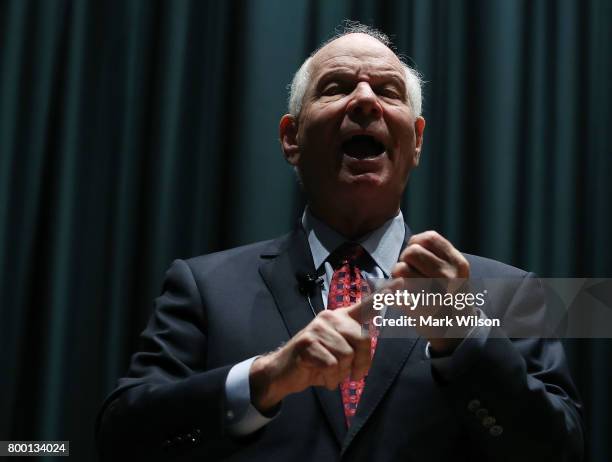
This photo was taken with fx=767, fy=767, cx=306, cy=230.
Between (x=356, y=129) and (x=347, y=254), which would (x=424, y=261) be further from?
(x=356, y=129)

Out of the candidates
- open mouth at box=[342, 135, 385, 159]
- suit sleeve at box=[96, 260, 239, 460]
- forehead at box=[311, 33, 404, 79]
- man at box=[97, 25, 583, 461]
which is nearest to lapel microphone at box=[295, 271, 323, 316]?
man at box=[97, 25, 583, 461]

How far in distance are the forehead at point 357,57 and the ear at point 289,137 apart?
143 mm

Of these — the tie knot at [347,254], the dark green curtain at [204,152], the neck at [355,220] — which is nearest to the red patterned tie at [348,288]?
the tie knot at [347,254]

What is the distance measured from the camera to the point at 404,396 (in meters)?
1.46

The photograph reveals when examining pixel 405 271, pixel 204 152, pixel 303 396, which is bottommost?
pixel 303 396

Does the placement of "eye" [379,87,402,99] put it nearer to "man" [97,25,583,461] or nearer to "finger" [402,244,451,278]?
"man" [97,25,583,461]

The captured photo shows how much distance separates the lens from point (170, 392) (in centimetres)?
139

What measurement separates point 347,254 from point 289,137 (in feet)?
1.46

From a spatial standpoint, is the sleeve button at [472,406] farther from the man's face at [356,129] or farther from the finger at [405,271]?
the man's face at [356,129]

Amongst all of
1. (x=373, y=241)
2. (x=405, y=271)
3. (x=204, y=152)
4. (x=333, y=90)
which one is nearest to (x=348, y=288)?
(x=373, y=241)

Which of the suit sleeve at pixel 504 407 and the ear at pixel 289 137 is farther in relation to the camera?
the ear at pixel 289 137

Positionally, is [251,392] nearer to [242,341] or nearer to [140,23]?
[242,341]

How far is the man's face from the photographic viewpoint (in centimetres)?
176

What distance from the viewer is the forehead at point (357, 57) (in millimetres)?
1859
